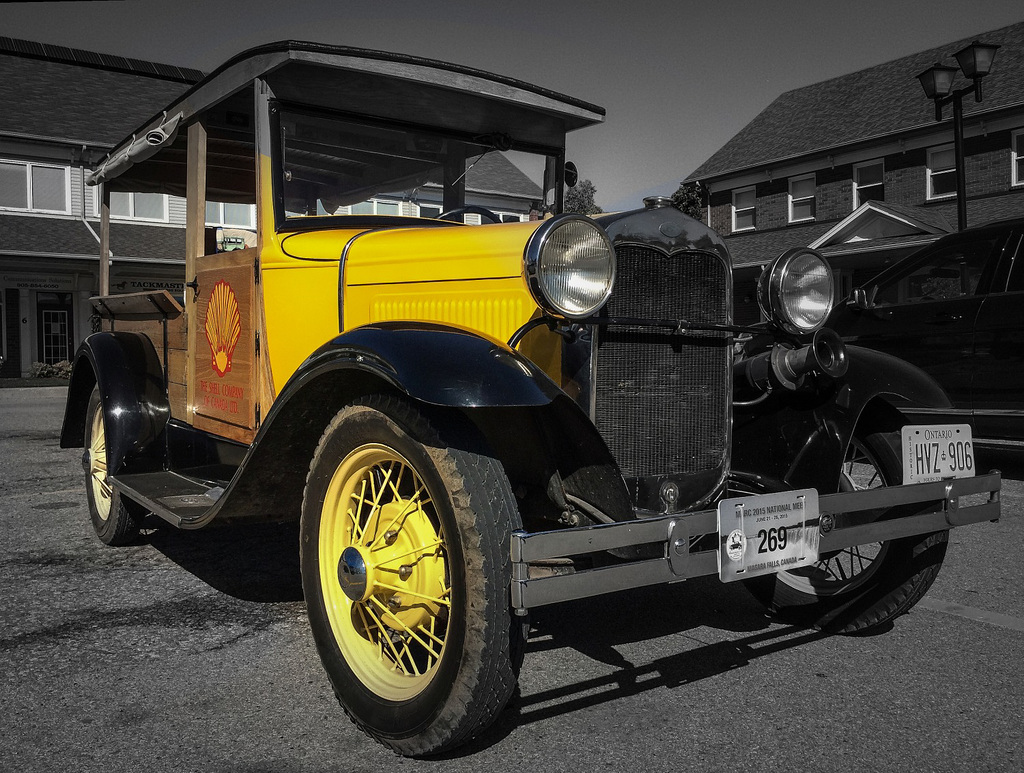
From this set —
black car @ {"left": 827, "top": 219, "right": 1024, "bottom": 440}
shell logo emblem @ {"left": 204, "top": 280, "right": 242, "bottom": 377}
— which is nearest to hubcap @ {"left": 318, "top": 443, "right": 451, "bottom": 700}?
shell logo emblem @ {"left": 204, "top": 280, "right": 242, "bottom": 377}

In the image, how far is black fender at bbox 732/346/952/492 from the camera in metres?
3.08

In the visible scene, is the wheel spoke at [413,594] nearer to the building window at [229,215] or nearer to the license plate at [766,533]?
the license plate at [766,533]

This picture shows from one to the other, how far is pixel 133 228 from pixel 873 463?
21358 mm

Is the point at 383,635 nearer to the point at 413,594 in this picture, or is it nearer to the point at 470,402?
the point at 413,594

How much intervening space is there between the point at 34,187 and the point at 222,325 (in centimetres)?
2063

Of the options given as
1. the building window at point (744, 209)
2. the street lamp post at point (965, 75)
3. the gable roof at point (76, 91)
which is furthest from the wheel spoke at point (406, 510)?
the building window at point (744, 209)

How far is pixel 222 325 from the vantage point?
3947 millimetres

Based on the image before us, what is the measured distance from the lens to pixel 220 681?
2893mm

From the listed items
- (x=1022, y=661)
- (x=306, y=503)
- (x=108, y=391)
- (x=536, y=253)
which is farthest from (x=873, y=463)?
(x=108, y=391)

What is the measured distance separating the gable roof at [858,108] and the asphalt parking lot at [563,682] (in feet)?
57.6

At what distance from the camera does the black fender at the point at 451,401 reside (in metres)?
2.28

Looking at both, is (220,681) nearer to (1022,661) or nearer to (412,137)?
(412,137)

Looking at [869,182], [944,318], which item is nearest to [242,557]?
[944,318]

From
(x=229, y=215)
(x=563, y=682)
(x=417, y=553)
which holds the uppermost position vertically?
(x=229, y=215)
